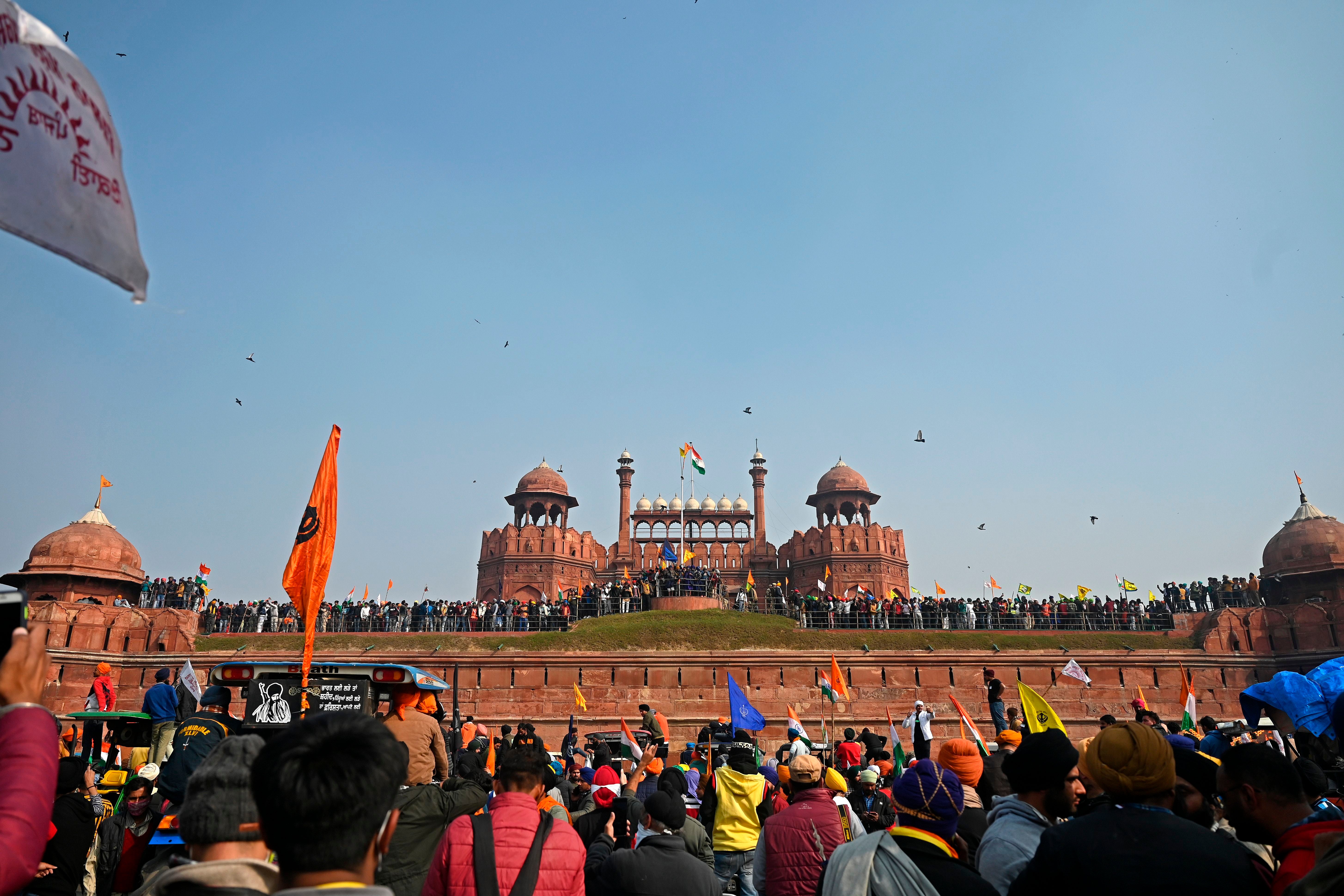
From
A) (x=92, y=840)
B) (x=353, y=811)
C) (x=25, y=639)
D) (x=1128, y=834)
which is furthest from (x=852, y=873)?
(x=92, y=840)

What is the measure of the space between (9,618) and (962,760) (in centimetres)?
485

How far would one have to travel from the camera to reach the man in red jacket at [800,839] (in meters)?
4.94

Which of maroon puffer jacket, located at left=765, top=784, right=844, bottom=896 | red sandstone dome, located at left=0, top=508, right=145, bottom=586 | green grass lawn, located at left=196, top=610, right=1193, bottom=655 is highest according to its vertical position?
red sandstone dome, located at left=0, top=508, right=145, bottom=586

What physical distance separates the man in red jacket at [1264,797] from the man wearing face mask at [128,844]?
7171 millimetres

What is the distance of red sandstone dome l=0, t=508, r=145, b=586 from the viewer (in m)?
31.7

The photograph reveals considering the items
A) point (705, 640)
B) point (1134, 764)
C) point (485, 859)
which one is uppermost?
point (705, 640)

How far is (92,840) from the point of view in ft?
19.0

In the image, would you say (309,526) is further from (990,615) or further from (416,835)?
(990,615)

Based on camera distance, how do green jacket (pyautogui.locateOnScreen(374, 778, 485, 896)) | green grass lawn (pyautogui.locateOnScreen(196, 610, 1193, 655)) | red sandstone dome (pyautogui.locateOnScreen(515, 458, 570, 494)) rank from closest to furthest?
green jacket (pyautogui.locateOnScreen(374, 778, 485, 896)) → green grass lawn (pyautogui.locateOnScreen(196, 610, 1193, 655)) → red sandstone dome (pyautogui.locateOnScreen(515, 458, 570, 494))

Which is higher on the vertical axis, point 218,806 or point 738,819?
point 218,806

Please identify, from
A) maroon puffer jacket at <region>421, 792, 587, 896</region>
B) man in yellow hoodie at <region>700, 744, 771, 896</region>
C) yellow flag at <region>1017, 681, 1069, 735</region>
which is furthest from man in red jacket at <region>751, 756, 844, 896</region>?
yellow flag at <region>1017, 681, 1069, 735</region>

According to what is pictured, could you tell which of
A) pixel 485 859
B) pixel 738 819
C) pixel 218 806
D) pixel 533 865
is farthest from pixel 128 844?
pixel 218 806

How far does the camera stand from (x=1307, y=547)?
1281 inches

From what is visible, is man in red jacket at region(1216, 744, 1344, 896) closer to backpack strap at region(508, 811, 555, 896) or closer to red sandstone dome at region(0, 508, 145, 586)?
backpack strap at region(508, 811, 555, 896)
